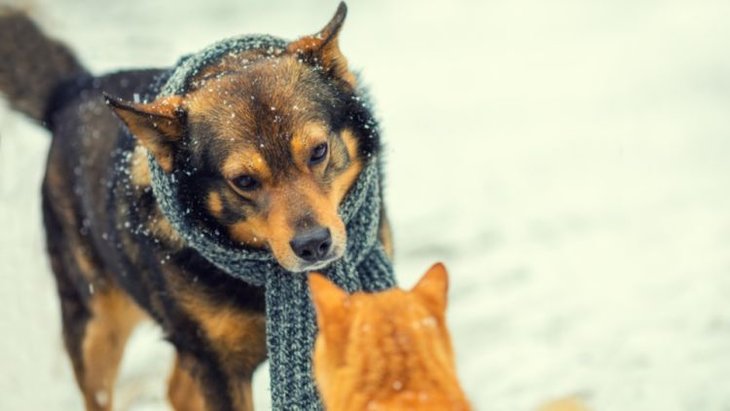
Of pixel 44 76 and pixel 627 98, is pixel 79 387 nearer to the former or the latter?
pixel 44 76

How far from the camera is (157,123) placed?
290 centimetres

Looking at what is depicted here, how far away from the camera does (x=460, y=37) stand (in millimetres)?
8992

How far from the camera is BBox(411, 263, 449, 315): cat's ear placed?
228 cm

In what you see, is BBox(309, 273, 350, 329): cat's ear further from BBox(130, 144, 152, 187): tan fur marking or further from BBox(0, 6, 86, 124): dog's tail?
BBox(0, 6, 86, 124): dog's tail

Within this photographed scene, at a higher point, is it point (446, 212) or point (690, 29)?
point (690, 29)

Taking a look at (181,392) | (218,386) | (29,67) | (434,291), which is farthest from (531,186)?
(434,291)

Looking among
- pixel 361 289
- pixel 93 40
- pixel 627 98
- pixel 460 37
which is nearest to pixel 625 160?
pixel 627 98

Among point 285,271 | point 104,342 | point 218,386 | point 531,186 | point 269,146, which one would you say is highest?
point 531,186

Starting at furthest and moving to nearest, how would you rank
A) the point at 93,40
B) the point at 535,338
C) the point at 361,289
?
the point at 93,40 → the point at 535,338 → the point at 361,289

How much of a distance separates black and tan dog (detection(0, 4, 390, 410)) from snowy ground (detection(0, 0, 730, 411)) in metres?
0.85

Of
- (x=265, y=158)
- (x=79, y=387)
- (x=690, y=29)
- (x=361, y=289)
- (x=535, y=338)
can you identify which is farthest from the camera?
(x=690, y=29)

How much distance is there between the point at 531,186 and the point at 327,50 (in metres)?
3.28

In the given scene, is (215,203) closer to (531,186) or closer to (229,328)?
(229,328)

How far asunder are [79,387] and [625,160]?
3845 mm
